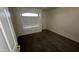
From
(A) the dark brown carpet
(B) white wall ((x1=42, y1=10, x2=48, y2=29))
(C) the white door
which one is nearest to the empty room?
(A) the dark brown carpet

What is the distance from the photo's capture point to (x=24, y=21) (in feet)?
16.5

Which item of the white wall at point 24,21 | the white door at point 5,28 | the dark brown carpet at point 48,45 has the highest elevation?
the white door at point 5,28

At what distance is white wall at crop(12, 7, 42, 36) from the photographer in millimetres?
4391

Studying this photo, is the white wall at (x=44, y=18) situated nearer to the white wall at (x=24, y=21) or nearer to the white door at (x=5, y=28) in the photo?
the white wall at (x=24, y=21)

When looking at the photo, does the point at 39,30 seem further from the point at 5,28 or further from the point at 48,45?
the point at 5,28

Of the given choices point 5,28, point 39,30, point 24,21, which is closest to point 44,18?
point 39,30

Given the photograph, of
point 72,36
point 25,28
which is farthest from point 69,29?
point 25,28

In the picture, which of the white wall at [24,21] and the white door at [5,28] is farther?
the white wall at [24,21]

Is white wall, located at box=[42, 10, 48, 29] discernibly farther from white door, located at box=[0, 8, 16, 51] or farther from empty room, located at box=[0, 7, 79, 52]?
white door, located at box=[0, 8, 16, 51]

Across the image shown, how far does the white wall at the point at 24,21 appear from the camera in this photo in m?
4.39

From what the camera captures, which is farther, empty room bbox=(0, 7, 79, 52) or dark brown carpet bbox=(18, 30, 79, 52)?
empty room bbox=(0, 7, 79, 52)

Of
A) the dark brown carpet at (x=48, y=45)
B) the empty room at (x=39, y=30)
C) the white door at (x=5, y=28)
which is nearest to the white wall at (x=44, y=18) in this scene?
the empty room at (x=39, y=30)
